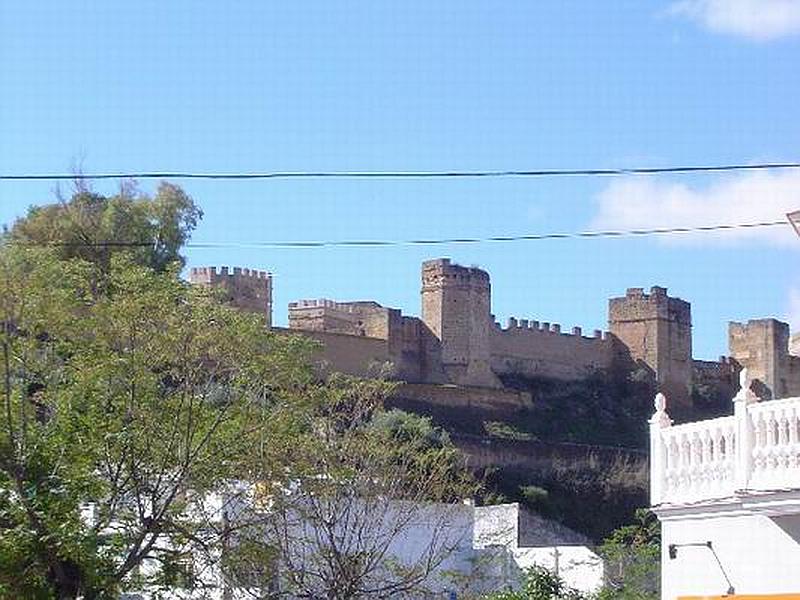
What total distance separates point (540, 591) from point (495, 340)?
55.8 m

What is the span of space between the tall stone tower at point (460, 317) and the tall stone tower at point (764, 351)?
13502 mm

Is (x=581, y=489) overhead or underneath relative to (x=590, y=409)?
underneath

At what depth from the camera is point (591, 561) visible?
31.6 m

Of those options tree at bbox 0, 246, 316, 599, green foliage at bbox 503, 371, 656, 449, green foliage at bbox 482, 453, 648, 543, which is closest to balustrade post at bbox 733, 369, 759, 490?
tree at bbox 0, 246, 316, 599

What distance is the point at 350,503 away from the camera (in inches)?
904

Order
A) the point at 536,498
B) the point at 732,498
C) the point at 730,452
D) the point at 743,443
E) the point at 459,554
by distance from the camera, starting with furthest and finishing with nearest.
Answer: the point at 536,498 < the point at 459,554 < the point at 730,452 < the point at 732,498 < the point at 743,443

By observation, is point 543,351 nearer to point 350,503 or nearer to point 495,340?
point 495,340

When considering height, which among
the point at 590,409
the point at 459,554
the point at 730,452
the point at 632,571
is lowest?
the point at 730,452

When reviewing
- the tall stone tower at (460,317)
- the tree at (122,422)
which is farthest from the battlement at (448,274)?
the tree at (122,422)

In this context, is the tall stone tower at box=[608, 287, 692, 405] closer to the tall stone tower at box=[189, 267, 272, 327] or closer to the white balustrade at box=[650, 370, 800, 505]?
the tall stone tower at box=[189, 267, 272, 327]

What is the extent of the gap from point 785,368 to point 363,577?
66968 mm

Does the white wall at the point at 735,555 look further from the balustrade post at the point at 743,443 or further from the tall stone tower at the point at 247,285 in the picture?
the tall stone tower at the point at 247,285

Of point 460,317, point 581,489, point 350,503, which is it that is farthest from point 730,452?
point 460,317

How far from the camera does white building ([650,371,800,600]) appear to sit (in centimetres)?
1528
